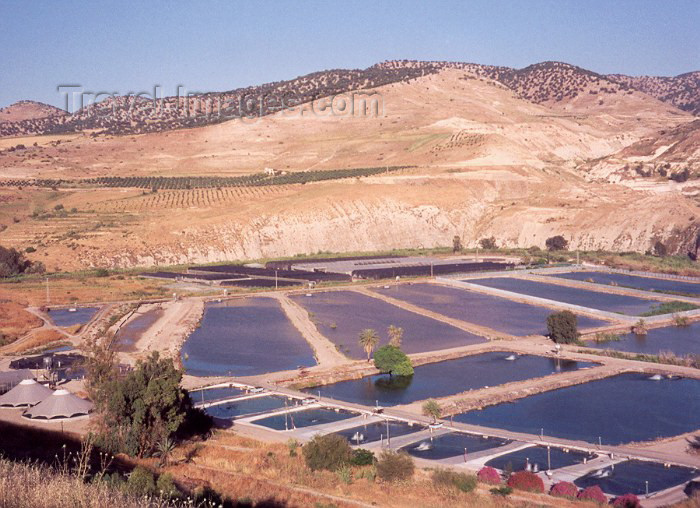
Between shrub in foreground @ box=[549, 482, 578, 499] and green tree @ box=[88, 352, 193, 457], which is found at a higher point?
green tree @ box=[88, 352, 193, 457]

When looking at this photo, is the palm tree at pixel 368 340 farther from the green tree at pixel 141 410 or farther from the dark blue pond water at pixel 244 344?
the green tree at pixel 141 410

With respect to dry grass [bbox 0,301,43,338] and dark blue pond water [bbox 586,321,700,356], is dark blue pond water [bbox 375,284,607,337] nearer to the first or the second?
dark blue pond water [bbox 586,321,700,356]

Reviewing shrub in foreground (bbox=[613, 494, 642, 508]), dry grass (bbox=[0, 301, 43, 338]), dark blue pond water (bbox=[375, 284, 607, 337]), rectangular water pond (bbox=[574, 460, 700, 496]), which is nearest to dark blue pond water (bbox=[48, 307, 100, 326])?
dry grass (bbox=[0, 301, 43, 338])

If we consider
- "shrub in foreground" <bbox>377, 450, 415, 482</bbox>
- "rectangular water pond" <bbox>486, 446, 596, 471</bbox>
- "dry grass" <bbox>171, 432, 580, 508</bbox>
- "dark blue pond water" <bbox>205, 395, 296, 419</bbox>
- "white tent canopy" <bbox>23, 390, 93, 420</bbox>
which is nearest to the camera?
"dry grass" <bbox>171, 432, 580, 508</bbox>

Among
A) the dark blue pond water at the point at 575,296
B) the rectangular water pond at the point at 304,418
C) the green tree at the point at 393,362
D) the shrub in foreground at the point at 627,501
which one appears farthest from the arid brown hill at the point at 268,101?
the shrub in foreground at the point at 627,501

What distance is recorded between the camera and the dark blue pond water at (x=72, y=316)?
4748 centimetres

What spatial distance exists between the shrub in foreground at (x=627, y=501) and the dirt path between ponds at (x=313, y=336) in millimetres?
17740

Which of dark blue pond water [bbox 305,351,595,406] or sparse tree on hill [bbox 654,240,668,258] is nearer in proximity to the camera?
dark blue pond water [bbox 305,351,595,406]

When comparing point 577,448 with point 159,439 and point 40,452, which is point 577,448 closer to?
point 159,439

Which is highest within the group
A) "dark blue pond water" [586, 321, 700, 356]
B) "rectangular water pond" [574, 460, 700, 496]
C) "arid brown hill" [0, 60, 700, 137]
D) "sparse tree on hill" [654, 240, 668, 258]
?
"arid brown hill" [0, 60, 700, 137]

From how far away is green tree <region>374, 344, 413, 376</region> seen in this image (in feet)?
114

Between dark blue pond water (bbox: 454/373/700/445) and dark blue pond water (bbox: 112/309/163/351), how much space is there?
18257mm

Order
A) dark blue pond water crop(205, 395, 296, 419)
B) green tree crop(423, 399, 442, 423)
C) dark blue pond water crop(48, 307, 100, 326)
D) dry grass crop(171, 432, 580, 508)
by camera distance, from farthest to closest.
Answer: dark blue pond water crop(48, 307, 100, 326)
dark blue pond water crop(205, 395, 296, 419)
green tree crop(423, 399, 442, 423)
dry grass crop(171, 432, 580, 508)

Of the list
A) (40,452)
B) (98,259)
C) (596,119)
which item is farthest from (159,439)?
(596,119)
